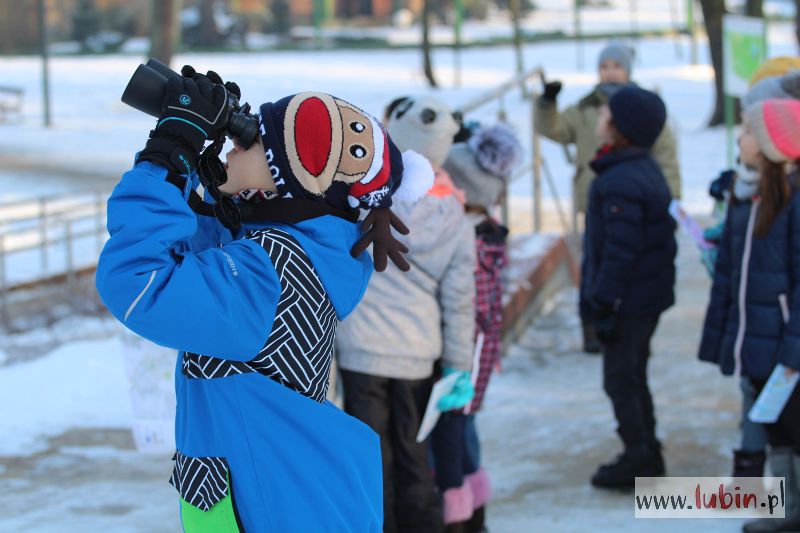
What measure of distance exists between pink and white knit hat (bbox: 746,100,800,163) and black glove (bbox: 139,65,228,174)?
8.68 ft

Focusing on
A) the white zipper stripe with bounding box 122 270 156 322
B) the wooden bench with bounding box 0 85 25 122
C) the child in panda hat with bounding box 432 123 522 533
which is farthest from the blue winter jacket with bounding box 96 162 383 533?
the wooden bench with bounding box 0 85 25 122

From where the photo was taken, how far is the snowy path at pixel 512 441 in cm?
468

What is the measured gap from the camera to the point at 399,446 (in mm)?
4180

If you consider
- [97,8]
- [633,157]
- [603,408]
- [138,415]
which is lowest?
[603,408]

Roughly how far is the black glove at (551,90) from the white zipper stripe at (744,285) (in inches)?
86.3

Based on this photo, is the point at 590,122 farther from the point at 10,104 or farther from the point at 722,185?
the point at 10,104

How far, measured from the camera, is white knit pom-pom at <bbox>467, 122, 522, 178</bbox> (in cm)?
465

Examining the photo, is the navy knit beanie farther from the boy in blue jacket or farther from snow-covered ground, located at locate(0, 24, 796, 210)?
snow-covered ground, located at locate(0, 24, 796, 210)

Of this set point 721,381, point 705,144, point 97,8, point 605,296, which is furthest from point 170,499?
point 97,8

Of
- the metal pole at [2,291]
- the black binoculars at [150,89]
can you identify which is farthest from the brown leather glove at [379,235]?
the metal pole at [2,291]

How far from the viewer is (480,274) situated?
15.2 ft

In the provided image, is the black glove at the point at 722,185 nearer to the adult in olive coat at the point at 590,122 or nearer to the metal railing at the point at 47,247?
the adult in olive coat at the point at 590,122

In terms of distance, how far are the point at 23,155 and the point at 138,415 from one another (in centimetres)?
1313

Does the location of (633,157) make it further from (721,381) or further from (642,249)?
(721,381)
